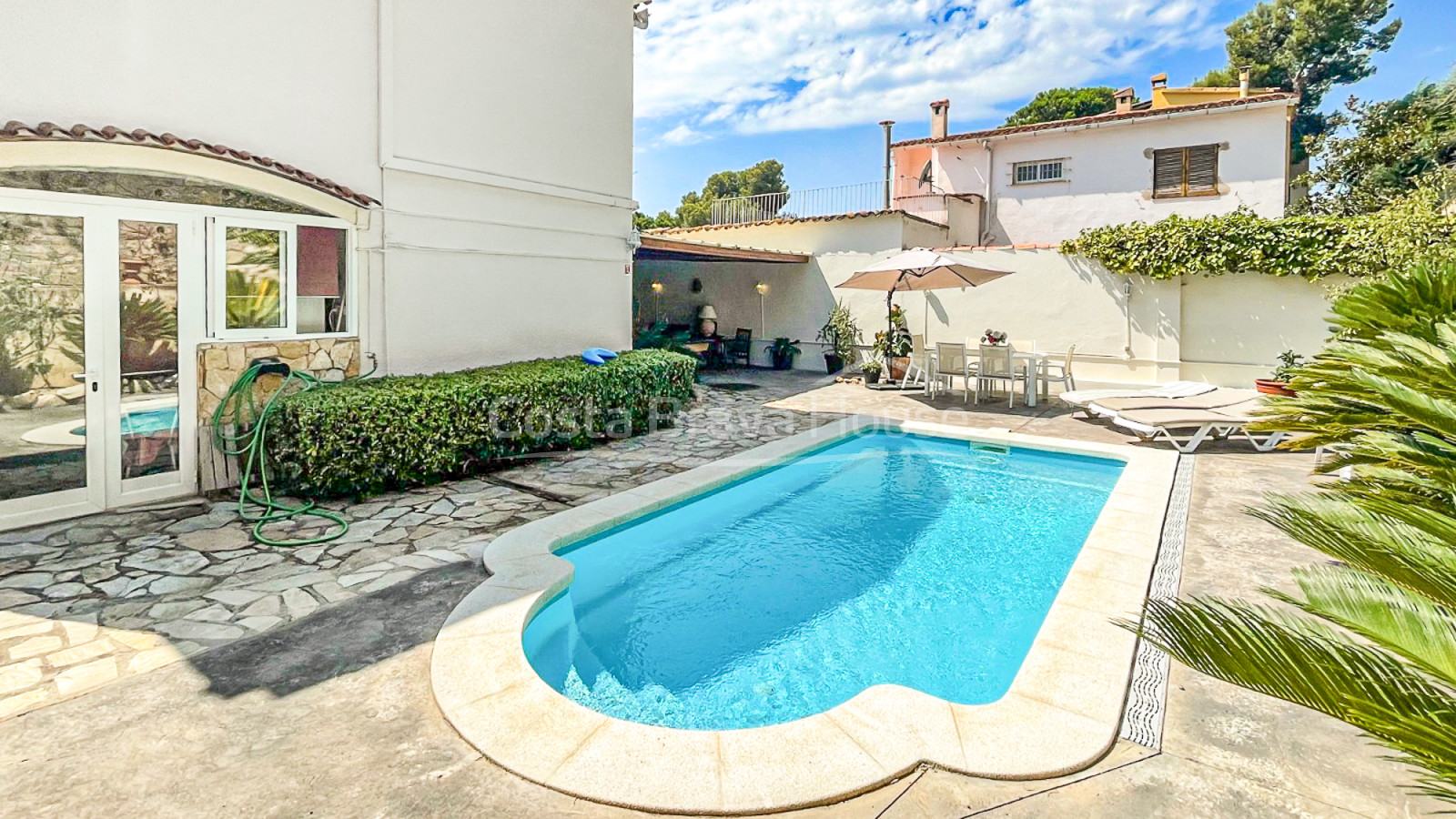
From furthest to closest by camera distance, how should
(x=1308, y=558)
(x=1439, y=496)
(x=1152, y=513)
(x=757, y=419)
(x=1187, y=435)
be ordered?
(x=757, y=419), (x=1187, y=435), (x=1152, y=513), (x=1308, y=558), (x=1439, y=496)

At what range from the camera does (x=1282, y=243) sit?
43.8 feet

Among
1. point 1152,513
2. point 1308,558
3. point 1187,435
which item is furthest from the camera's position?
point 1187,435

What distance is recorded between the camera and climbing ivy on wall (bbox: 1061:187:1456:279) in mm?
11172

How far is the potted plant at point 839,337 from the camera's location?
18.3m

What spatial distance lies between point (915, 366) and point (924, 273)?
2849 millimetres

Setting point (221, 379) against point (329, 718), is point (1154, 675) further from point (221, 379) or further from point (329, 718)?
point (221, 379)

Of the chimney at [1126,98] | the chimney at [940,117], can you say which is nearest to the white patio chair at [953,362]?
the chimney at [940,117]

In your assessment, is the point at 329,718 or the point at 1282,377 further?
the point at 1282,377

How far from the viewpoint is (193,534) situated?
6242mm

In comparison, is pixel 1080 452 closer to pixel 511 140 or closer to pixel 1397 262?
pixel 1397 262

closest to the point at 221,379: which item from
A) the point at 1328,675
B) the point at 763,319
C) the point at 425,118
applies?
the point at 425,118

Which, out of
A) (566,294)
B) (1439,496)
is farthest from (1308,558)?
(566,294)

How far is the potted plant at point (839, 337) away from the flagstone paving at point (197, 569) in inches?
416

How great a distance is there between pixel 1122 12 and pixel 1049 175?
5.88 m
